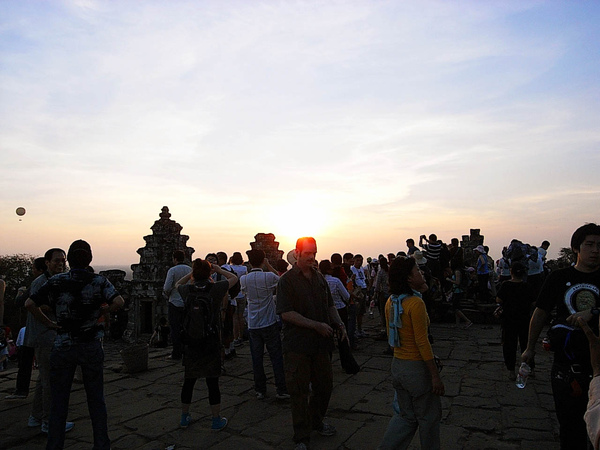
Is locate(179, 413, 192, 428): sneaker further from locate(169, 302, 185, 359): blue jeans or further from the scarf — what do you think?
locate(169, 302, 185, 359): blue jeans

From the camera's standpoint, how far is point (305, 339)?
403cm

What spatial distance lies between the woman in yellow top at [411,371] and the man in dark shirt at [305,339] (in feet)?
2.83

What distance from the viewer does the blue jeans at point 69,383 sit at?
3672mm

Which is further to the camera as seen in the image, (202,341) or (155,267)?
(155,267)

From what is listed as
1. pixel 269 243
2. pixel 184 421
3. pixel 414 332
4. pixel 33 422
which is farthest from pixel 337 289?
pixel 269 243

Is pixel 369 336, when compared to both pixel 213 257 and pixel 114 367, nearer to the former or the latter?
pixel 213 257

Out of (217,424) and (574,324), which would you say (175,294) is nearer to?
(217,424)

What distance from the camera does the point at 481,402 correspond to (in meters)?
5.34

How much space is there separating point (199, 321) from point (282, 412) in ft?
5.18

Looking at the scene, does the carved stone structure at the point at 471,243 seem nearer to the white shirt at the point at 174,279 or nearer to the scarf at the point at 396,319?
the white shirt at the point at 174,279

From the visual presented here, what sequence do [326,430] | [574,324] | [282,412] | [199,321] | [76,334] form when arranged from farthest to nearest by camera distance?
1. [282,412]
2. [199,321]
3. [326,430]
4. [76,334]
5. [574,324]

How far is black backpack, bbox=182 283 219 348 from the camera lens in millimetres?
4480

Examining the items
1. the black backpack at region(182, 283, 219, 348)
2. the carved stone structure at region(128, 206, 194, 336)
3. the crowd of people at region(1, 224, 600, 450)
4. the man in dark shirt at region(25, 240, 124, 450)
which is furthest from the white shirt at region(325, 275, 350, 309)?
the carved stone structure at region(128, 206, 194, 336)

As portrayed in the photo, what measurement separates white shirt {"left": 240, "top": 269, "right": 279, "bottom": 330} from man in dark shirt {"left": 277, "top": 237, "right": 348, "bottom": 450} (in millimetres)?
1334
